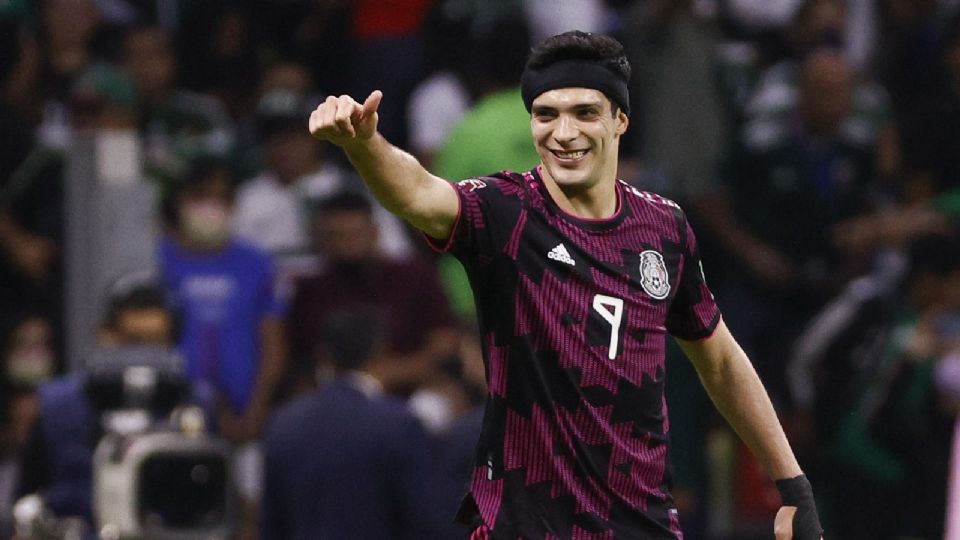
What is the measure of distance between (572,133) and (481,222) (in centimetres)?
32

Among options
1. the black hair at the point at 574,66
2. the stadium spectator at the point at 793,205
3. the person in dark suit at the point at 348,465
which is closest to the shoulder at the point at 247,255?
the person in dark suit at the point at 348,465

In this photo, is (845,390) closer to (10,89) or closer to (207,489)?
(207,489)

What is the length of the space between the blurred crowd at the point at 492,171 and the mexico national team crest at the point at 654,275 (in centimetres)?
351

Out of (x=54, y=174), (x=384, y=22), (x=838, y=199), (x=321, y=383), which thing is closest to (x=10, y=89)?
(x=54, y=174)

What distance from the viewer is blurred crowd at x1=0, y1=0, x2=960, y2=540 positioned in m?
10.2

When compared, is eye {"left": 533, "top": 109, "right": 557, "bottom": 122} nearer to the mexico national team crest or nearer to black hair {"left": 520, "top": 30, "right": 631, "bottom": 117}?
black hair {"left": 520, "top": 30, "right": 631, "bottom": 117}

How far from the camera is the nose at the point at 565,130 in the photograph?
18.2 feet

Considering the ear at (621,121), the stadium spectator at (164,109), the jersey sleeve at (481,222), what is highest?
the stadium spectator at (164,109)

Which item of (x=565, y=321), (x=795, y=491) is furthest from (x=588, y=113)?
(x=795, y=491)

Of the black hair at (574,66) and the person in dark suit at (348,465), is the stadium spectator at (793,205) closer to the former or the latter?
the person in dark suit at (348,465)

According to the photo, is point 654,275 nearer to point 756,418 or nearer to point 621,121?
point 621,121

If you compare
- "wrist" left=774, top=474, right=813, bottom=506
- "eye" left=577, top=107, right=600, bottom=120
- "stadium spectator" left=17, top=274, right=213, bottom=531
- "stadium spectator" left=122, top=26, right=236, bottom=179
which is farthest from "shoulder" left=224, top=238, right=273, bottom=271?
"eye" left=577, top=107, right=600, bottom=120

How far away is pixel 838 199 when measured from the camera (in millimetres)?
10992

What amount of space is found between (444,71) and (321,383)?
9.77 feet
